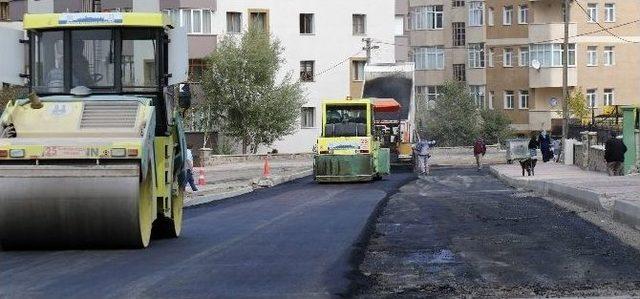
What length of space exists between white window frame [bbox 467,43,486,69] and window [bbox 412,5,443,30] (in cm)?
389

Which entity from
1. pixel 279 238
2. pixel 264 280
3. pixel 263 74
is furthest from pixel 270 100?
pixel 264 280

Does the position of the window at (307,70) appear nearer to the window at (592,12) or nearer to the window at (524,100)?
the window at (524,100)

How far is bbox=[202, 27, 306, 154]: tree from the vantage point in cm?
6156

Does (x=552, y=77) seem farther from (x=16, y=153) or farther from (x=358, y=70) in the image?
(x=16, y=153)

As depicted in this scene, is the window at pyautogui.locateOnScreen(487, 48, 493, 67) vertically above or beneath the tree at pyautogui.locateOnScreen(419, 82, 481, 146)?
above

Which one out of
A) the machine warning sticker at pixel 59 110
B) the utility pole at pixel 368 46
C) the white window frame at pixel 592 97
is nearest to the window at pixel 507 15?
the white window frame at pixel 592 97

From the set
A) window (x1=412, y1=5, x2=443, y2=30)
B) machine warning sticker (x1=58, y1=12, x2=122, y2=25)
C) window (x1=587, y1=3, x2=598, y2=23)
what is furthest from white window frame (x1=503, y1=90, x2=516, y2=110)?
machine warning sticker (x1=58, y1=12, x2=122, y2=25)

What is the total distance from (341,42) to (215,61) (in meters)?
10.1

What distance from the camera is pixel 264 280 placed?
1198 centimetres

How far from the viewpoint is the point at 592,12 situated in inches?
2980

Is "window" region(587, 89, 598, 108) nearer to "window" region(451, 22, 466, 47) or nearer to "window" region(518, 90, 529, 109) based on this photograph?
"window" region(518, 90, 529, 109)

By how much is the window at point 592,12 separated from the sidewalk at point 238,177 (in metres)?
25.0

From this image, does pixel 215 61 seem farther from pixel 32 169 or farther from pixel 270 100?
pixel 32 169

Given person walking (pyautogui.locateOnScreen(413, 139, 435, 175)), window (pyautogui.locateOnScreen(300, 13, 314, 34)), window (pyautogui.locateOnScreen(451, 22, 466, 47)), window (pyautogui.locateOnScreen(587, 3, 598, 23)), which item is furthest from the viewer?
window (pyautogui.locateOnScreen(451, 22, 466, 47))
